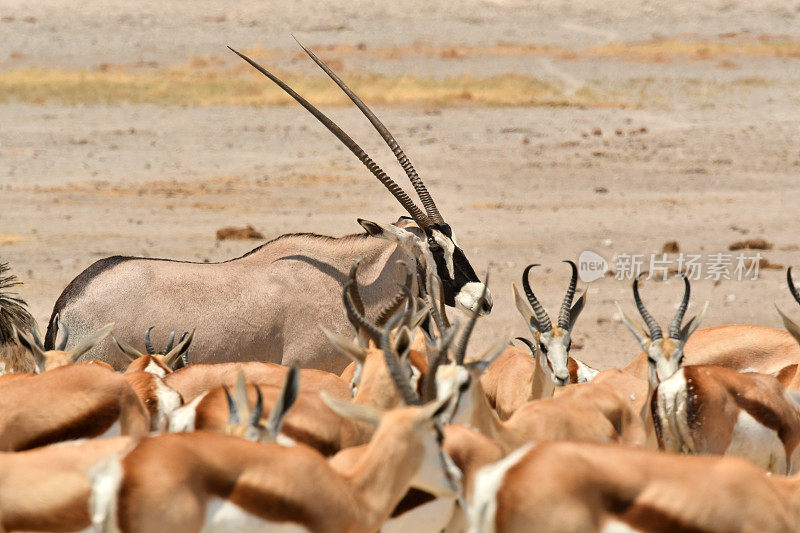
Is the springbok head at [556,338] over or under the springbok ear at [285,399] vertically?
under

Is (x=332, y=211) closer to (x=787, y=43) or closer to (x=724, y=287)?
(x=724, y=287)

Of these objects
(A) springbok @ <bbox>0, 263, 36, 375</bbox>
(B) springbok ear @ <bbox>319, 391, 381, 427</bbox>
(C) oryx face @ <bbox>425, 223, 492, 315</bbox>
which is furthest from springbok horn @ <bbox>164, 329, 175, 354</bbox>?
(B) springbok ear @ <bbox>319, 391, 381, 427</bbox>

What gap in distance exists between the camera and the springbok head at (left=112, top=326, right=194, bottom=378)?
320 inches

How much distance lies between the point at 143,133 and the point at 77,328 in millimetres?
17270

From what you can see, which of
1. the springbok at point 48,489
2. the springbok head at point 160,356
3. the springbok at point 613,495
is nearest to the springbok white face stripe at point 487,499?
the springbok at point 613,495

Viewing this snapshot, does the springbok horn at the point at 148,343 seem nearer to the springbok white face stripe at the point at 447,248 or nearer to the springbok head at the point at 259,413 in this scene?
the springbok white face stripe at the point at 447,248

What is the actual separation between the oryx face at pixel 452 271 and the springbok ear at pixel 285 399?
4.43 m

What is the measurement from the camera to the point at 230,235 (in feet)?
58.1

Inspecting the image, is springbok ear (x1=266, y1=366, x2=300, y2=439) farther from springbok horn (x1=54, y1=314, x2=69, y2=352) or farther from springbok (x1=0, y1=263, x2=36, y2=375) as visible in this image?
springbok (x1=0, y1=263, x2=36, y2=375)

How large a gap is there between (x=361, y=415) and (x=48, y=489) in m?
1.23

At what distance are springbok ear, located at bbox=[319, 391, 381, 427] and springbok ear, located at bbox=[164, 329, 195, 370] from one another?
395cm

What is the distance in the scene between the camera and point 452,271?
32.3 feet

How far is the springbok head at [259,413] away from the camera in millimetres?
5262

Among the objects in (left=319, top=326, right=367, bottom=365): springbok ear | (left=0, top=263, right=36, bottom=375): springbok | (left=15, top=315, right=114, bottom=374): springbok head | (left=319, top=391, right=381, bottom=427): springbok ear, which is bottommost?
(left=0, top=263, right=36, bottom=375): springbok
